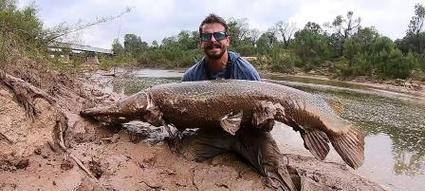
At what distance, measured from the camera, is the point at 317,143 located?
15.6 feet

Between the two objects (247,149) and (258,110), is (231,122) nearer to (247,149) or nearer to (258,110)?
(258,110)

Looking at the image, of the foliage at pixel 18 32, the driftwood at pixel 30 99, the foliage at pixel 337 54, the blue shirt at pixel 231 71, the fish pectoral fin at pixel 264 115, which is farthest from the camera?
the foliage at pixel 337 54

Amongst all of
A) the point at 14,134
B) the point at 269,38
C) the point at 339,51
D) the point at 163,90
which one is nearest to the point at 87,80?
the point at 163,90

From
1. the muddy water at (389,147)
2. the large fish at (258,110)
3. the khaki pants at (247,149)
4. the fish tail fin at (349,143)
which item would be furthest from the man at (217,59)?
the fish tail fin at (349,143)

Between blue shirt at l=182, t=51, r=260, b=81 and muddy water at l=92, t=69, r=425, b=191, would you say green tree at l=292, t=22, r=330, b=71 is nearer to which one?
muddy water at l=92, t=69, r=425, b=191

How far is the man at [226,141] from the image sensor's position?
16.4 ft

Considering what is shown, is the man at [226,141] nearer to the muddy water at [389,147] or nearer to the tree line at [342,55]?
the muddy water at [389,147]

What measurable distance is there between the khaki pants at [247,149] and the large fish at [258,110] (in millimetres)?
197

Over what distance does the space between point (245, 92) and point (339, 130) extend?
0.95m

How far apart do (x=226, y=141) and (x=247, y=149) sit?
0.23 metres

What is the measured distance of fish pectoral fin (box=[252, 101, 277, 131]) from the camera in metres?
4.60

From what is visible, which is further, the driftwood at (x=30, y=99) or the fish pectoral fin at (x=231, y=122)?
the fish pectoral fin at (x=231, y=122)

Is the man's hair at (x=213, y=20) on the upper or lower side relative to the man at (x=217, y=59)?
upper

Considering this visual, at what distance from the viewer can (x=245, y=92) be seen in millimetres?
4746
